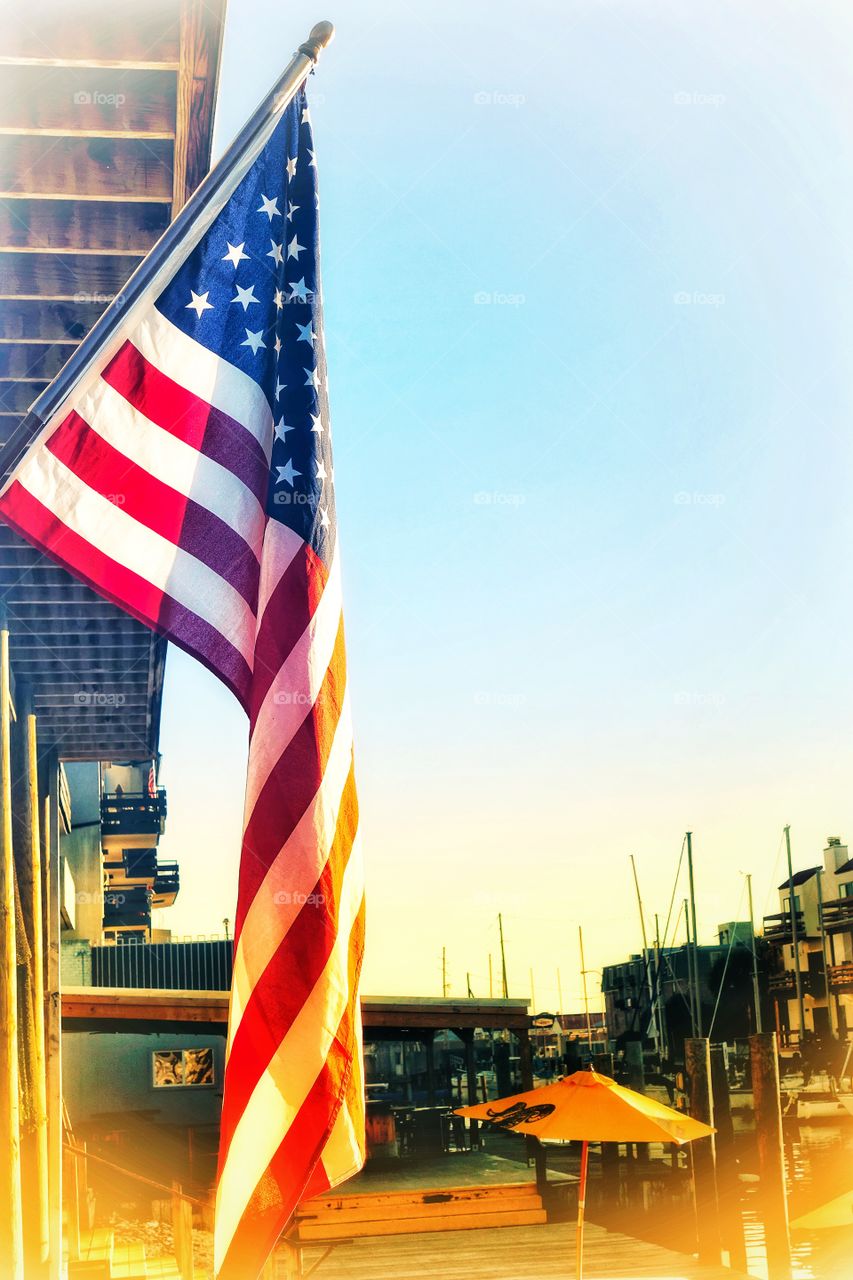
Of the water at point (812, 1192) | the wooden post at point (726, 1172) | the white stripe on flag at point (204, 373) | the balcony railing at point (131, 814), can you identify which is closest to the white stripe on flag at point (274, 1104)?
the white stripe on flag at point (204, 373)

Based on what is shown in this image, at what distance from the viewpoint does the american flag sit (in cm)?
377

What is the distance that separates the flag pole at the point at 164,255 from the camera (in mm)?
4117

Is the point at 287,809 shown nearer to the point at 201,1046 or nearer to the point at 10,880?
the point at 10,880

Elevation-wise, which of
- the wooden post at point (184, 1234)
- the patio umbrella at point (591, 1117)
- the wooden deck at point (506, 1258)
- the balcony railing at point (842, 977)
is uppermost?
the patio umbrella at point (591, 1117)

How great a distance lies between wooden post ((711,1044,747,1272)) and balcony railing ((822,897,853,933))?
177 feet

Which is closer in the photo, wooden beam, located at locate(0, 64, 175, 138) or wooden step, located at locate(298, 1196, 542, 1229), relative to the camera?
wooden beam, located at locate(0, 64, 175, 138)

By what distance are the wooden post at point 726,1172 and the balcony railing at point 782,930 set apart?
6445 cm

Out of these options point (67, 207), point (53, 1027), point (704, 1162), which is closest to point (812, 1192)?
point (704, 1162)

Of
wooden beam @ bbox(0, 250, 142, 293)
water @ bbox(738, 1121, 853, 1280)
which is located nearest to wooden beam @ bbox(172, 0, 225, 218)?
wooden beam @ bbox(0, 250, 142, 293)

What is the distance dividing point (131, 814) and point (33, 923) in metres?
25.0

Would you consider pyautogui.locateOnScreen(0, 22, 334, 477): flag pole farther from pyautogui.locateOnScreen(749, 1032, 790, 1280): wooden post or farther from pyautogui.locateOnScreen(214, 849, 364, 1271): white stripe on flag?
pyautogui.locateOnScreen(749, 1032, 790, 1280): wooden post

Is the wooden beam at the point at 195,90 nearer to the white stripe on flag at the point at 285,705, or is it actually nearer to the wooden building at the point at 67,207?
the wooden building at the point at 67,207

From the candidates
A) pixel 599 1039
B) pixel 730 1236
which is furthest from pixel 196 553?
pixel 599 1039

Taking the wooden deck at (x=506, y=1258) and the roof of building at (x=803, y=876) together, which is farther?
the roof of building at (x=803, y=876)
